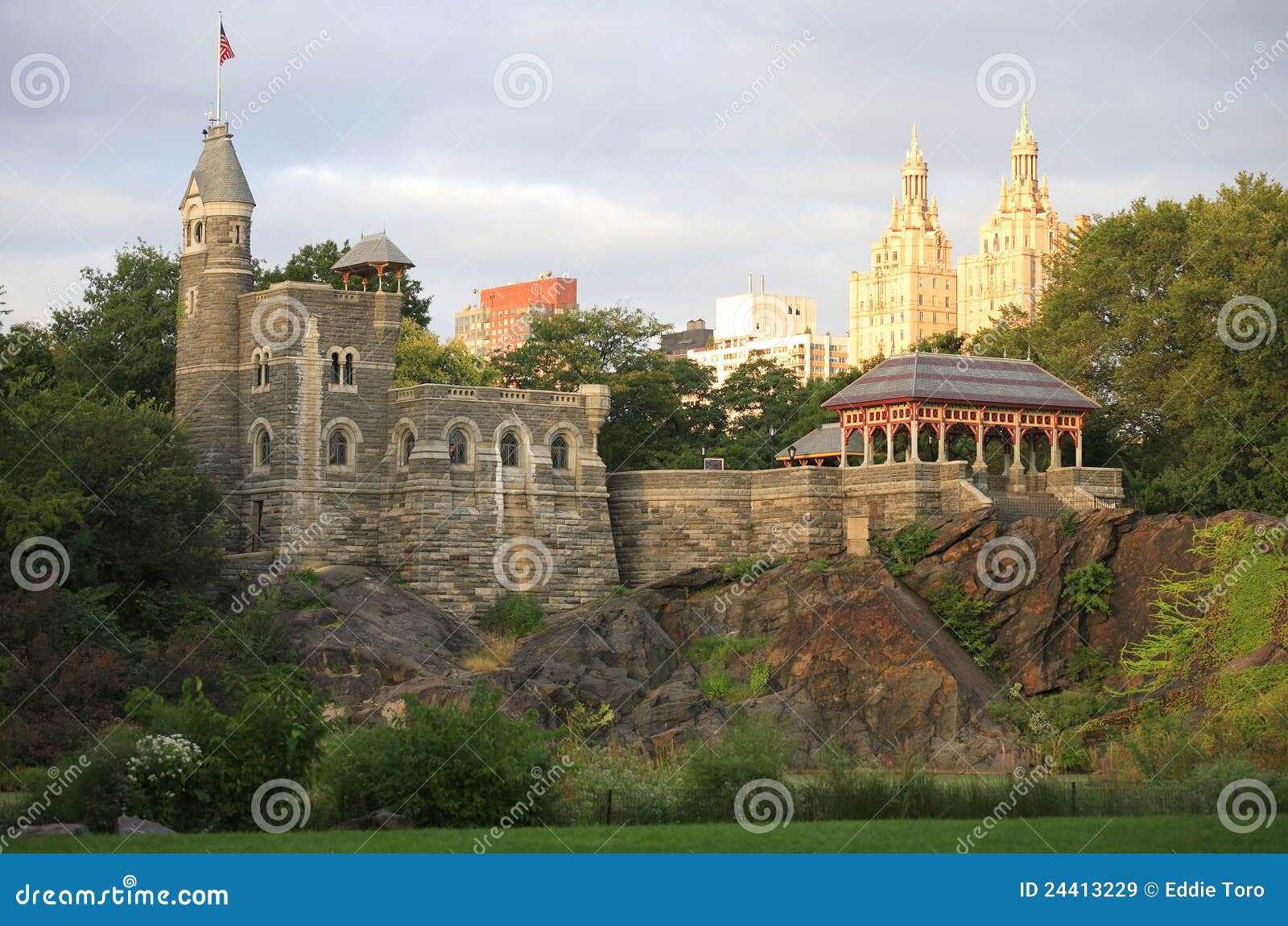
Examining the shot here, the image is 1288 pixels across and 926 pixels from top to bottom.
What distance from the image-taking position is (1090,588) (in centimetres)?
4994

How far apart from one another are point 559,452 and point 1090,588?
52.1 ft

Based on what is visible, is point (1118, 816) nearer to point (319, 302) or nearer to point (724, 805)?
point (724, 805)

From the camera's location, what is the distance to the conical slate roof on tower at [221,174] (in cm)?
5316

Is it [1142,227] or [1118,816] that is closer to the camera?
[1118,816]

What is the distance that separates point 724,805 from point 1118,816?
18.1 ft

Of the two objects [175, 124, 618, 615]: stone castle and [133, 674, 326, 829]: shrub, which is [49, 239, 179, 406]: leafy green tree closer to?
[175, 124, 618, 615]: stone castle

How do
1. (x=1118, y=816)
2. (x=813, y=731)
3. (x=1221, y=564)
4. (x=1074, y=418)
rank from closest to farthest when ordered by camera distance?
1. (x=1118, y=816)
2. (x=813, y=731)
3. (x=1221, y=564)
4. (x=1074, y=418)

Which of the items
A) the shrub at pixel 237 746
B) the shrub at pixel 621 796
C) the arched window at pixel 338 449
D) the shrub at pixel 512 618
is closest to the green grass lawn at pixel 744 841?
the shrub at pixel 621 796

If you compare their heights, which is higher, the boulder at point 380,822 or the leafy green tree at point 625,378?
the leafy green tree at point 625,378

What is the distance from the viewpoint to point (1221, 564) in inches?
1903

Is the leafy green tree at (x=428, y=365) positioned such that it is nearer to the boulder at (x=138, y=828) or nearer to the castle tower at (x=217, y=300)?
the castle tower at (x=217, y=300)

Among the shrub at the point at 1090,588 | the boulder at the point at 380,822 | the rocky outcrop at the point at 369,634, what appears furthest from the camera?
the shrub at the point at 1090,588

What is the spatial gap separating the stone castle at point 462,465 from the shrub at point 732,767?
23965 mm

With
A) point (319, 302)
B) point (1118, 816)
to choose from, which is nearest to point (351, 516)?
point (319, 302)
